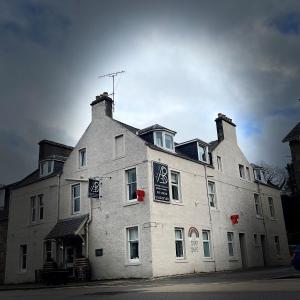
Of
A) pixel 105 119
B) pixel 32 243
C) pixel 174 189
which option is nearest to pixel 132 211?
pixel 174 189

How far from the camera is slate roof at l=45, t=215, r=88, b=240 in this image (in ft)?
88.6

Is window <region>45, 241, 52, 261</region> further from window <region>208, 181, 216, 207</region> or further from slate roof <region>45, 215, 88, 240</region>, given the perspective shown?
window <region>208, 181, 216, 207</region>

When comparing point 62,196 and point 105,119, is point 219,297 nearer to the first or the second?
point 105,119

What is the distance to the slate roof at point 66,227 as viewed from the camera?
27016 mm

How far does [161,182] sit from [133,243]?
4011mm

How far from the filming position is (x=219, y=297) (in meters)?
A: 10.1

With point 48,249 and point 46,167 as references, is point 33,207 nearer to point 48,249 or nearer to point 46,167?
point 46,167

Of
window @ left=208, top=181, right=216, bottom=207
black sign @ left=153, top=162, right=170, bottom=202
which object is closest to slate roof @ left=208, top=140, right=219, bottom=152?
window @ left=208, top=181, right=216, bottom=207

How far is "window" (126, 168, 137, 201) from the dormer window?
2496 millimetres

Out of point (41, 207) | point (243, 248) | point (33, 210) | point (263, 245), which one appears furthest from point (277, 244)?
point (33, 210)

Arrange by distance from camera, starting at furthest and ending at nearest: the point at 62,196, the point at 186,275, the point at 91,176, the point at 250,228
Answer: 1. the point at 250,228
2. the point at 62,196
3. the point at 91,176
4. the point at 186,275

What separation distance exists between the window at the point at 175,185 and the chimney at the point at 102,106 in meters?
6.15

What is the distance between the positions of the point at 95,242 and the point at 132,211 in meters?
3.74

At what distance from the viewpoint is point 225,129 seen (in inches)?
1372
